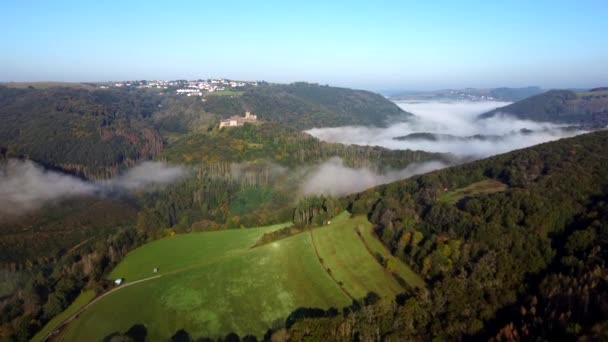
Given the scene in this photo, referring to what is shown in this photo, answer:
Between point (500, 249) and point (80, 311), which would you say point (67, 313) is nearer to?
point (80, 311)

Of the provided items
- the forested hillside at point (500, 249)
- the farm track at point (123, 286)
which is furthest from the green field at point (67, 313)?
the forested hillside at point (500, 249)

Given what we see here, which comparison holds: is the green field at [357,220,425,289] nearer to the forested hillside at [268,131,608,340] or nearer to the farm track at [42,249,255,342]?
the forested hillside at [268,131,608,340]

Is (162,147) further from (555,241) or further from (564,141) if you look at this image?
(555,241)

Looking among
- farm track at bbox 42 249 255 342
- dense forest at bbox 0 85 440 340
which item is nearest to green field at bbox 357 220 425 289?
dense forest at bbox 0 85 440 340

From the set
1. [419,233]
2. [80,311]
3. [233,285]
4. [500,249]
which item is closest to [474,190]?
[419,233]

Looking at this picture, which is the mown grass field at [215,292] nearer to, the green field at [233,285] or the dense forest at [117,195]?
the green field at [233,285]

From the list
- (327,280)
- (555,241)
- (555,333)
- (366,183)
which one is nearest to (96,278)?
(327,280)
